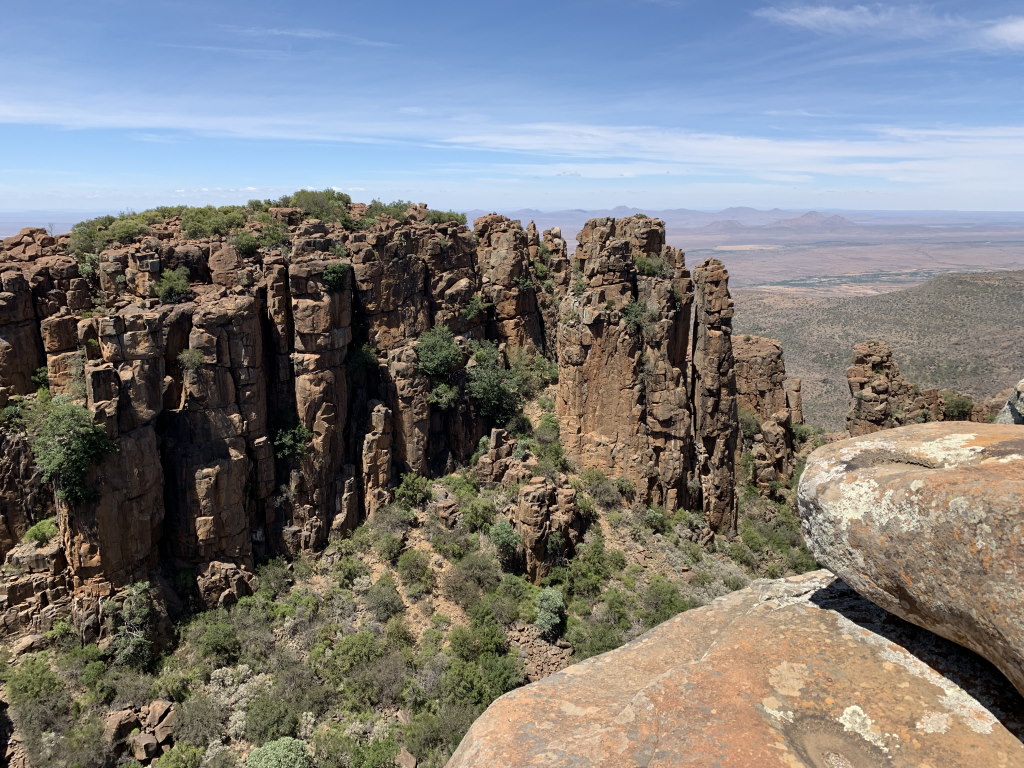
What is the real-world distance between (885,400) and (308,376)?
128 feet

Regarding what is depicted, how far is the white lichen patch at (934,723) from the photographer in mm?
6383

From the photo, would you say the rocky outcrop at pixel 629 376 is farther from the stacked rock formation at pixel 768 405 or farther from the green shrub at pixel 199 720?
the green shrub at pixel 199 720

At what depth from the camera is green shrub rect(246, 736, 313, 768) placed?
2170 centimetres

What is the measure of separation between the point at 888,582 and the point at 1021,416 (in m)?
4.67

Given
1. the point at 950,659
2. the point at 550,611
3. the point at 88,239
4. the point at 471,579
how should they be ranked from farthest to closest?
the point at 88,239, the point at 471,579, the point at 550,611, the point at 950,659

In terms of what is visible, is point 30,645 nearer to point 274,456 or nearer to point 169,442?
point 169,442

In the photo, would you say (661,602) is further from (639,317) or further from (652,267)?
(652,267)

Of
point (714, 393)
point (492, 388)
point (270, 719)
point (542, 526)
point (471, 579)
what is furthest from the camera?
point (714, 393)

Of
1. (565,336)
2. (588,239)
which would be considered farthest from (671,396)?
(588,239)

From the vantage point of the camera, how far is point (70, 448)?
24.1m

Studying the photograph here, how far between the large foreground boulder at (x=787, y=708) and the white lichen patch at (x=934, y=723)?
0.01 metres

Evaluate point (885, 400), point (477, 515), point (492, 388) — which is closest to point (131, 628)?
point (477, 515)

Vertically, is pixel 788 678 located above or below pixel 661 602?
above

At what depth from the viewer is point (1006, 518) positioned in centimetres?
590
